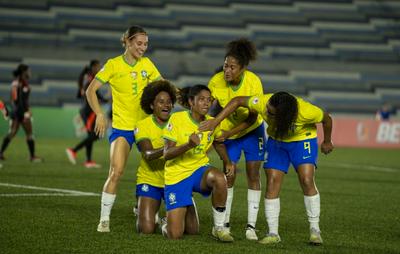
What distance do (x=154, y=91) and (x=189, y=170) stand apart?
1050 millimetres

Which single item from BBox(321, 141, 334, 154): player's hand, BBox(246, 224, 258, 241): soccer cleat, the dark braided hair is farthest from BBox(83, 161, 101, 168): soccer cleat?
BBox(321, 141, 334, 154): player's hand

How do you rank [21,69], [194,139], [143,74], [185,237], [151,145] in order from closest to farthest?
[194,139], [185,237], [151,145], [143,74], [21,69]

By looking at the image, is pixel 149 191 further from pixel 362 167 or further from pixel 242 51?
pixel 362 167

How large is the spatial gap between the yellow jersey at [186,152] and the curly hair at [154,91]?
594 mm

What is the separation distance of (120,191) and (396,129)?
1957 centimetres

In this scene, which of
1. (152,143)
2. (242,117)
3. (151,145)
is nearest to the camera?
(151,145)

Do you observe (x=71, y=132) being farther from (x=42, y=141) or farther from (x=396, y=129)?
(x=396, y=129)

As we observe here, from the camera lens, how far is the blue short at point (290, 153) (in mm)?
7738

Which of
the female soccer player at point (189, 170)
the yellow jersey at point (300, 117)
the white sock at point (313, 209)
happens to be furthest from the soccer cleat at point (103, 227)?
the white sock at point (313, 209)

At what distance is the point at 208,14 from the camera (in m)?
41.2

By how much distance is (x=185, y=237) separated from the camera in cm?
791

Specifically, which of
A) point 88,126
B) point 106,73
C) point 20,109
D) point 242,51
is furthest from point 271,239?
point 20,109

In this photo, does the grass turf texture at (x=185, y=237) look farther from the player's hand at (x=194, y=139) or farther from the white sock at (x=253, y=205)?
the player's hand at (x=194, y=139)

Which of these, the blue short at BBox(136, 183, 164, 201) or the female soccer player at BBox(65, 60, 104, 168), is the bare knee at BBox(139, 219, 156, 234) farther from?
the female soccer player at BBox(65, 60, 104, 168)
